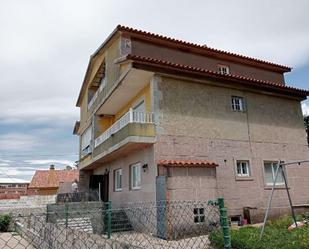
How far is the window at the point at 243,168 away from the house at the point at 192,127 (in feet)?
0.15

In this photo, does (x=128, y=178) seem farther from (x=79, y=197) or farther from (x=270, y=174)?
(x=270, y=174)

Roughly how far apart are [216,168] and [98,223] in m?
5.45

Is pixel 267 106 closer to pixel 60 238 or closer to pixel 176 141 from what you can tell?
pixel 176 141

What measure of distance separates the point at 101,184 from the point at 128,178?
645 cm

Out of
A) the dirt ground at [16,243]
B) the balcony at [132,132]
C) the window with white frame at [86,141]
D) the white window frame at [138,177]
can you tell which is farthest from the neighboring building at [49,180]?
the balcony at [132,132]

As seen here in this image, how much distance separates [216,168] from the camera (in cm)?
1266

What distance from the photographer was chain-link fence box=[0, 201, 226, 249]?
636cm

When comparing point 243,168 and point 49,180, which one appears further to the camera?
point 49,180

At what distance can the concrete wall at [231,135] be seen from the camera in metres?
12.5

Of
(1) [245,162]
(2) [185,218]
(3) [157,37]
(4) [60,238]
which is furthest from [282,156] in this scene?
(4) [60,238]

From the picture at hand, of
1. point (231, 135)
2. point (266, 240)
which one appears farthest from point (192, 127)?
point (266, 240)

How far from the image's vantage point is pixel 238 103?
48.2ft

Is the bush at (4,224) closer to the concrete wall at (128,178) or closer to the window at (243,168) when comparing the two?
the concrete wall at (128,178)

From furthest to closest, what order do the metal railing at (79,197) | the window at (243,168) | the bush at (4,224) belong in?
the bush at (4,224) → the metal railing at (79,197) → the window at (243,168)
